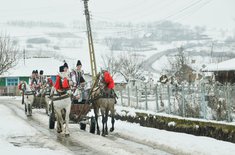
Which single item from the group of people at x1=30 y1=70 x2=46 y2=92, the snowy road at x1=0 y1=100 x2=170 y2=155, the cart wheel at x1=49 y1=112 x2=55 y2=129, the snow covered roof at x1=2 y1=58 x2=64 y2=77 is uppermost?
the snow covered roof at x1=2 y1=58 x2=64 y2=77

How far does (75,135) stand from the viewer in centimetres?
1515

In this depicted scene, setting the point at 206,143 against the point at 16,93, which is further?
the point at 16,93

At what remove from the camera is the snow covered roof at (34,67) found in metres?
76.3

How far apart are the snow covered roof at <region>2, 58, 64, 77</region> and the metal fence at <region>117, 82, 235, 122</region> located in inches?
1940

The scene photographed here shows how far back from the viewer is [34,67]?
80375 millimetres

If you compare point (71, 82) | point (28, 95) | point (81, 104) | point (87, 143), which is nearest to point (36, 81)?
point (28, 95)

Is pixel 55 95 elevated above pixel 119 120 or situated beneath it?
elevated above

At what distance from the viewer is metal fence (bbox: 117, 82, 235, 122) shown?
65.8 ft

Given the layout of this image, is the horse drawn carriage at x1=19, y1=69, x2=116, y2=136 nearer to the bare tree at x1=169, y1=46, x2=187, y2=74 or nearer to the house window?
the bare tree at x1=169, y1=46, x2=187, y2=74

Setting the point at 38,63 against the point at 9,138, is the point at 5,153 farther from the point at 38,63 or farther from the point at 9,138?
the point at 38,63

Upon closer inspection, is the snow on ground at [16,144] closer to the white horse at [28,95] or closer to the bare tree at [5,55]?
the white horse at [28,95]

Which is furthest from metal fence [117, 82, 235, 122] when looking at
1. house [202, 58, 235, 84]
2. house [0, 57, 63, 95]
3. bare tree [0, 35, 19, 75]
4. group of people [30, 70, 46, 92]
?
house [0, 57, 63, 95]

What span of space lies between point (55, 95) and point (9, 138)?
2.02 metres

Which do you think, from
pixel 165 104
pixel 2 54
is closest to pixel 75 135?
pixel 165 104
